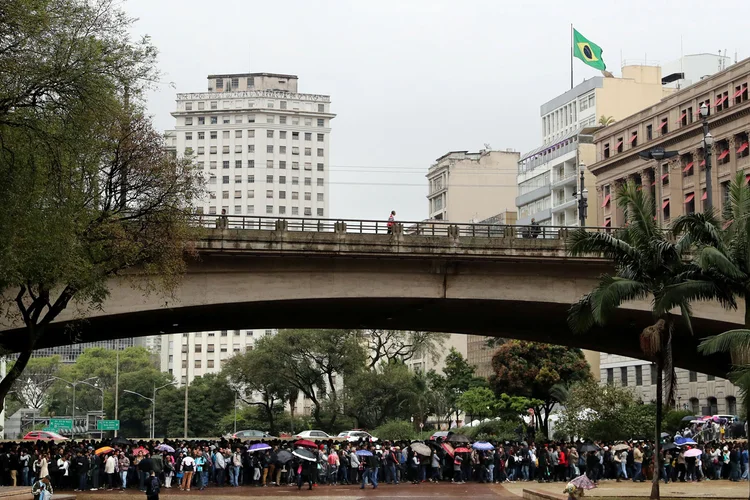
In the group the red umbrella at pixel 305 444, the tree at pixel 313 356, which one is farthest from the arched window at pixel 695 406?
the red umbrella at pixel 305 444

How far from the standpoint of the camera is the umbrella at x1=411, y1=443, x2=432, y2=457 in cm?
4375

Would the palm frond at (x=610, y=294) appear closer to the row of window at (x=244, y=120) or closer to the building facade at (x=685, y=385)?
the building facade at (x=685, y=385)

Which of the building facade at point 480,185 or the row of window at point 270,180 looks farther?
the row of window at point 270,180

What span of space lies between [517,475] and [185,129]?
380 ft

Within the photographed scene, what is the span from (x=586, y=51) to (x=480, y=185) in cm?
4550

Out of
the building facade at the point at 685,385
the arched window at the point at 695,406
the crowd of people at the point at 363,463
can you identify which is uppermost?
the building facade at the point at 685,385

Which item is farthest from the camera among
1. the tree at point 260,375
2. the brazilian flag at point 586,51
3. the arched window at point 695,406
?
the brazilian flag at point 586,51

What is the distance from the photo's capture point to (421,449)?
43812 mm

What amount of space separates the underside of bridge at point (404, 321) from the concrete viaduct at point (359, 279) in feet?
0.44

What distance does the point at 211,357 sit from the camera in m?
147

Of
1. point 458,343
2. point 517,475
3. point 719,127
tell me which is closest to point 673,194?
point 719,127

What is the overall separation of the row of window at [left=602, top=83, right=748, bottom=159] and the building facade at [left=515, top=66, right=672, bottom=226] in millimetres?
8676

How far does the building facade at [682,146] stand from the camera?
233 feet

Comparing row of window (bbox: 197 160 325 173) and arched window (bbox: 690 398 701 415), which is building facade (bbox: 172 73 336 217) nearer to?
row of window (bbox: 197 160 325 173)
